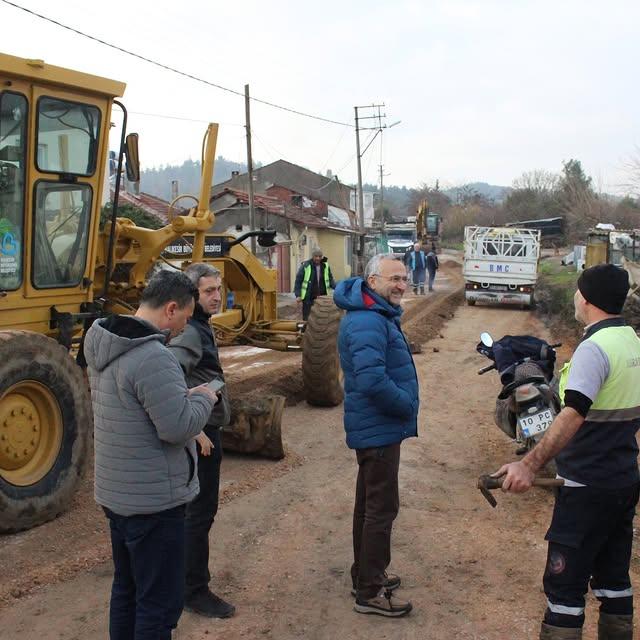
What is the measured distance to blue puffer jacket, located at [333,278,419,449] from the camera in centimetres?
410

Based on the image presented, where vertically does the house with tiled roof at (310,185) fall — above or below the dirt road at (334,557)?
above

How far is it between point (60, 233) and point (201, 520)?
2.83 meters

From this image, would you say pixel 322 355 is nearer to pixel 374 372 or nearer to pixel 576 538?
pixel 374 372

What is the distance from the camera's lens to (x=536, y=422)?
5.97 m

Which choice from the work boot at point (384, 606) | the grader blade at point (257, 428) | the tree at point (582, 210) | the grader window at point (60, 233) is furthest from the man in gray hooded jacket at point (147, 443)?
the tree at point (582, 210)

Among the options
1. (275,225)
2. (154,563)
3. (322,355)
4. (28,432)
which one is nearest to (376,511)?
(154,563)

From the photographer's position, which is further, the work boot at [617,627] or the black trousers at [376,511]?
the black trousers at [376,511]

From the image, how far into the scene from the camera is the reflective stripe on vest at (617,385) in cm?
337

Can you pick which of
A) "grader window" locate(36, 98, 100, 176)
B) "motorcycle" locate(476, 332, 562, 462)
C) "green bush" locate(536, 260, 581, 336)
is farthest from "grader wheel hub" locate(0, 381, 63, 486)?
"green bush" locate(536, 260, 581, 336)

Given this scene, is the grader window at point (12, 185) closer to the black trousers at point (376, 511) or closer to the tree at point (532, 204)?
the black trousers at point (376, 511)

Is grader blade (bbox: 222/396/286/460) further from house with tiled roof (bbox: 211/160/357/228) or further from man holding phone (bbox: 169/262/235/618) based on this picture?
house with tiled roof (bbox: 211/160/357/228)

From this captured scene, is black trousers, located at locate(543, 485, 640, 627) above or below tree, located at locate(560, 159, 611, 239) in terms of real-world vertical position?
below

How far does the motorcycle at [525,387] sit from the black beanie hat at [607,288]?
2.52 meters

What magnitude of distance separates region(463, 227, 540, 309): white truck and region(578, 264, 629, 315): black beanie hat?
64.4 ft
